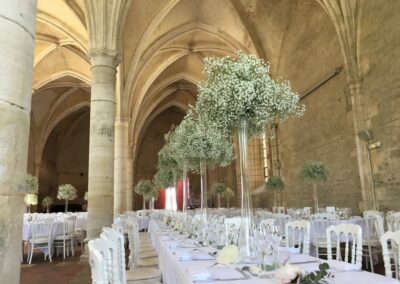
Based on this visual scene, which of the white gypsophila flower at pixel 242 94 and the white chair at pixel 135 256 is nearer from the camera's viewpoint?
the white gypsophila flower at pixel 242 94

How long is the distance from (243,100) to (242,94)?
0.07 metres

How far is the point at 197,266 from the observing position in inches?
95.3

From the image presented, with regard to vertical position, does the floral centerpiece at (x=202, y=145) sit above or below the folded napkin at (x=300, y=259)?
above

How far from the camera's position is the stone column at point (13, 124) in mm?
2164

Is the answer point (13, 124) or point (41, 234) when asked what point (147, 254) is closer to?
point (13, 124)

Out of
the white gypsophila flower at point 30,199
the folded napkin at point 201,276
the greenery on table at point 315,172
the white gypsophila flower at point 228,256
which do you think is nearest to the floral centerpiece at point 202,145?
the white gypsophila flower at point 228,256

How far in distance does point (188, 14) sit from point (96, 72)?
8.51m

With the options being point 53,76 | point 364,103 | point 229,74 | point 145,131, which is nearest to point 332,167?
point 364,103

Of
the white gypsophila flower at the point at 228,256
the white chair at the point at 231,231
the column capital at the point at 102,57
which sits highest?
the column capital at the point at 102,57

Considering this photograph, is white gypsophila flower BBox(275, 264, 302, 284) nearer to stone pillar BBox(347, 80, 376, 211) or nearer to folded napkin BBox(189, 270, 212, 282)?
folded napkin BBox(189, 270, 212, 282)

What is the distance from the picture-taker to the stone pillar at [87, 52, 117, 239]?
7.46 meters

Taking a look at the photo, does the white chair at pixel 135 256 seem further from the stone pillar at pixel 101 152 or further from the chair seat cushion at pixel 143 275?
the stone pillar at pixel 101 152

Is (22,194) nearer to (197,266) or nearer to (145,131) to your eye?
(197,266)

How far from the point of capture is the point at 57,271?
21.7ft
